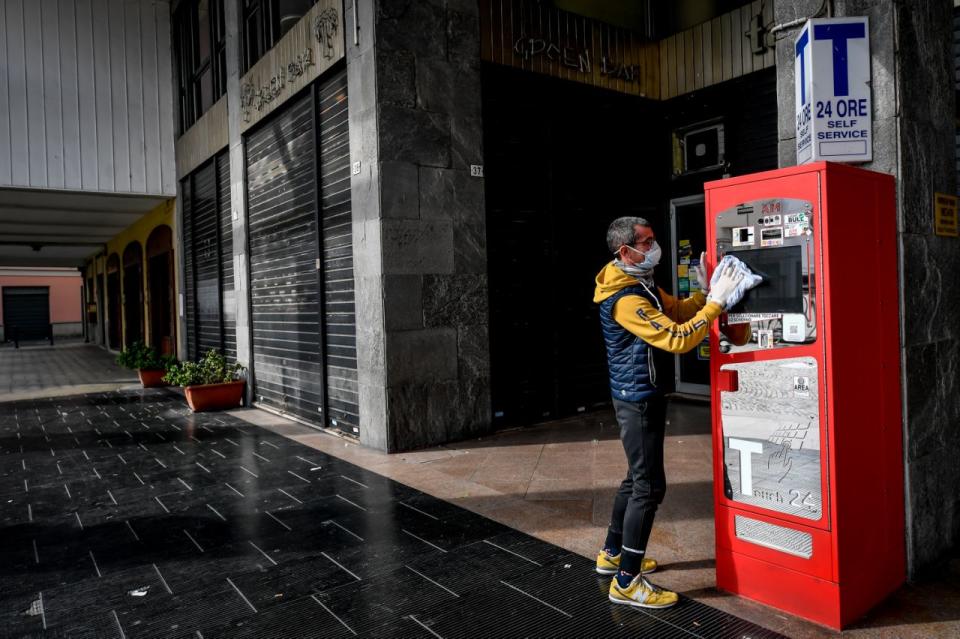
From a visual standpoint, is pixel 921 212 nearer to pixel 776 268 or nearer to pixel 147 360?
pixel 776 268

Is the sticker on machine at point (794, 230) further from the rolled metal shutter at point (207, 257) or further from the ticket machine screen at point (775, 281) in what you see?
the rolled metal shutter at point (207, 257)

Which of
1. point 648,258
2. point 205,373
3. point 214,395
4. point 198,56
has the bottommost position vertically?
point 214,395

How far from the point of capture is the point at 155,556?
4.03 m

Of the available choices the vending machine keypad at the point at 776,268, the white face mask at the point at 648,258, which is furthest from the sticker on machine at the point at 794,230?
the white face mask at the point at 648,258

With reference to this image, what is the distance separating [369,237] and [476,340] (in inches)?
59.2

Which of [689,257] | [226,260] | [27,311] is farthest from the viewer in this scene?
[27,311]

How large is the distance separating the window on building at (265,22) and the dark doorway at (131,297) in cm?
1053

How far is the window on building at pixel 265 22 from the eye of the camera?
8.43 m

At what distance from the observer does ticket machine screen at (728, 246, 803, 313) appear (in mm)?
2941

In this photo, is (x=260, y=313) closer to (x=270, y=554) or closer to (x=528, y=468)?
(x=528, y=468)

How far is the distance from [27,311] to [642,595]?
39726 millimetres

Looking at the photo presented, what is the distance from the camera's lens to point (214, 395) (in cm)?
945

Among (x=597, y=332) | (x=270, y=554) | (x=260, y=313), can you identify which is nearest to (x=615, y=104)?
(x=597, y=332)

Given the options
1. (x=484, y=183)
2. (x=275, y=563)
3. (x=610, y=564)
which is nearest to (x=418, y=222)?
(x=484, y=183)
